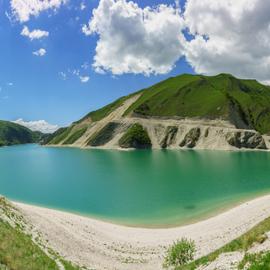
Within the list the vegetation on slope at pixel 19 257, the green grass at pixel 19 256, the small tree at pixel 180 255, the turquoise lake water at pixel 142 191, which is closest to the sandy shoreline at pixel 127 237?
the small tree at pixel 180 255

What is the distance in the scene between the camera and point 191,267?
18.3 meters

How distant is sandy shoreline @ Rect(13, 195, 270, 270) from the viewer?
32031mm

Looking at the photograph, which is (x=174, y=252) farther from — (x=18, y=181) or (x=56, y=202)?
(x=18, y=181)

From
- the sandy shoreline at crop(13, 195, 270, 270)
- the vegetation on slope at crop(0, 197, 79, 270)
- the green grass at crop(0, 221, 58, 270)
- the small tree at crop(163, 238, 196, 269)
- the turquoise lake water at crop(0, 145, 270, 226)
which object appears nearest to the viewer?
the vegetation on slope at crop(0, 197, 79, 270)

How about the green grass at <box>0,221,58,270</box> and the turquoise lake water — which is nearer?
the green grass at <box>0,221,58,270</box>

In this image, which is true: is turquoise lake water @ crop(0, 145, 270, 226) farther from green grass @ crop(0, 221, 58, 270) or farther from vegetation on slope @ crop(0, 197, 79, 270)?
green grass @ crop(0, 221, 58, 270)

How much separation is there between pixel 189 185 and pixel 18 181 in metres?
51.4

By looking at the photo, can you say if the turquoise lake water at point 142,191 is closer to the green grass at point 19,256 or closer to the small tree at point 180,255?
the small tree at point 180,255

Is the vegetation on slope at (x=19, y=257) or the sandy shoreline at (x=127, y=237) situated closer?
the vegetation on slope at (x=19, y=257)

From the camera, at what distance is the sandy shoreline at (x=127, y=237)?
3203 centimetres

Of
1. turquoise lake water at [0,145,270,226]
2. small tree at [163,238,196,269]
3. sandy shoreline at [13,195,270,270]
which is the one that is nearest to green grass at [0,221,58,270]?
sandy shoreline at [13,195,270,270]

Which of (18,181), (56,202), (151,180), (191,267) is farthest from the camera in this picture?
(18,181)

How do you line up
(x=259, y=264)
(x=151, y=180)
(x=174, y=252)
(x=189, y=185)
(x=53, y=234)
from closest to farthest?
1. (x=259, y=264)
2. (x=174, y=252)
3. (x=53, y=234)
4. (x=189, y=185)
5. (x=151, y=180)

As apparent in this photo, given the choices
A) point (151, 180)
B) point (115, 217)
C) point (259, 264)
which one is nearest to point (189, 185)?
point (151, 180)
